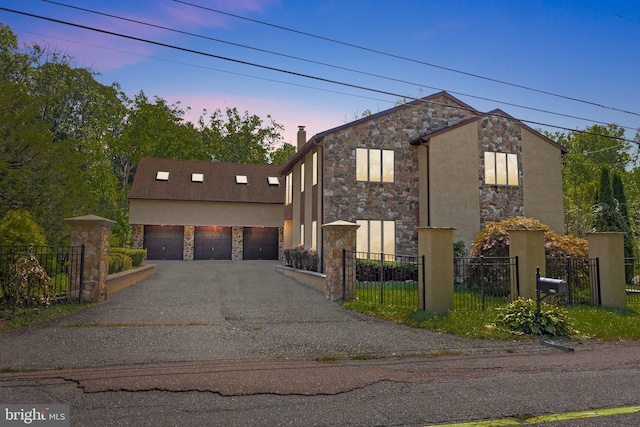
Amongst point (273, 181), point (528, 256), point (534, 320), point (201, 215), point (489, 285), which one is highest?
point (273, 181)

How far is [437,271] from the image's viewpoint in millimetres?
10586

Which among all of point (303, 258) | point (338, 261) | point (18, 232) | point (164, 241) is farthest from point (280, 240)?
point (18, 232)

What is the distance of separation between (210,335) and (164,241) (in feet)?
73.4

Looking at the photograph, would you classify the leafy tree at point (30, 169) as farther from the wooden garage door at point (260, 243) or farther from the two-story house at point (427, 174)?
the wooden garage door at point (260, 243)

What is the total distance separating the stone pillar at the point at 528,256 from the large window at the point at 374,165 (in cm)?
802

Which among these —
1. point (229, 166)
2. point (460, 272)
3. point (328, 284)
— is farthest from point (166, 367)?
point (229, 166)

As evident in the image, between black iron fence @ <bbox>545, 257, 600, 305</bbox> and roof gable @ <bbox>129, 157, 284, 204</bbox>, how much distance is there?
20.2 m

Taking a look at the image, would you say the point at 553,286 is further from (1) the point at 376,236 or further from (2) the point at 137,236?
(2) the point at 137,236

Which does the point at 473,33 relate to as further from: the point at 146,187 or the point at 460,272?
the point at 146,187

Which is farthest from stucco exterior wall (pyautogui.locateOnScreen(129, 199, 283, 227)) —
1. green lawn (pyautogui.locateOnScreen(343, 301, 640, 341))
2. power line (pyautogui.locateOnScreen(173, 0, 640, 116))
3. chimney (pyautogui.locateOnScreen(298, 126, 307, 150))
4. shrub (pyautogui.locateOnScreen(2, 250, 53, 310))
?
power line (pyautogui.locateOnScreen(173, 0, 640, 116))

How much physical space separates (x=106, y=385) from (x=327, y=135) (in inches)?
560

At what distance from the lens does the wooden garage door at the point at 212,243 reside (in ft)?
97.4

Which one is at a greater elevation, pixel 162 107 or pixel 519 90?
pixel 162 107

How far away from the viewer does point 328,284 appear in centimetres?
1308
